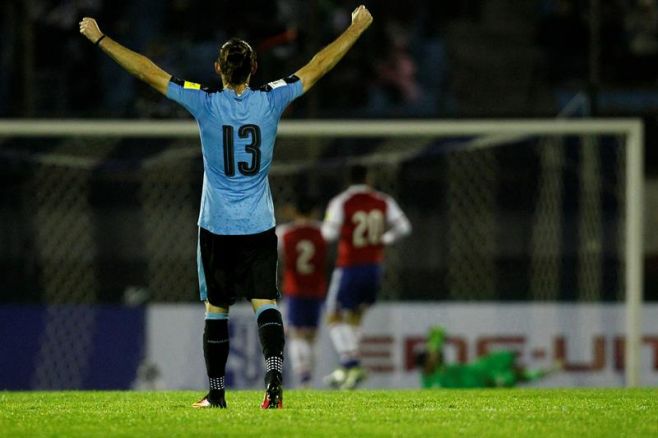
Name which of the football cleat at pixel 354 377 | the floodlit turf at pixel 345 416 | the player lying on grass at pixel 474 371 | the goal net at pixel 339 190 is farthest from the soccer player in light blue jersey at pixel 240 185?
the goal net at pixel 339 190

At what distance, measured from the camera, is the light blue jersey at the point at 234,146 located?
711cm

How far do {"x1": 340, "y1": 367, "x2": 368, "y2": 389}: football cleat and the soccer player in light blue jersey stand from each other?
6.21 metres

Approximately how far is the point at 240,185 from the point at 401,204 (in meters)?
10.5

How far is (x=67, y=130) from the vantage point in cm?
1274

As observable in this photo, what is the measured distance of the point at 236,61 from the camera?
6.99 m

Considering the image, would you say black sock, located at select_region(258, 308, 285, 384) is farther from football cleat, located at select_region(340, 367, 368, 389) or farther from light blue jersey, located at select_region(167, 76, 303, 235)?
football cleat, located at select_region(340, 367, 368, 389)

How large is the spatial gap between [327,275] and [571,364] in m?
3.35

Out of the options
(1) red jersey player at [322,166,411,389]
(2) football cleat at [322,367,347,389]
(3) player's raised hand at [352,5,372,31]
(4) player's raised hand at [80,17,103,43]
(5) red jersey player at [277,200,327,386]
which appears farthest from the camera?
(5) red jersey player at [277,200,327,386]

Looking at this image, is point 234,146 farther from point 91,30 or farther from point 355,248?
point 355,248

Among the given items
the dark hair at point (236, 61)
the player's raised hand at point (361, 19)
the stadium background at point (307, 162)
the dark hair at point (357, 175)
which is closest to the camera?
the dark hair at point (236, 61)

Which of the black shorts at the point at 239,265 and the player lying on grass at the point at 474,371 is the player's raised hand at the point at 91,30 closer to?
the black shorts at the point at 239,265

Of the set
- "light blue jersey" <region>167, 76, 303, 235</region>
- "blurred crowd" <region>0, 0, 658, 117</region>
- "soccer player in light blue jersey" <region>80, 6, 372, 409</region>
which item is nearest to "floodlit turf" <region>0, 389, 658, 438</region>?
"soccer player in light blue jersey" <region>80, 6, 372, 409</region>

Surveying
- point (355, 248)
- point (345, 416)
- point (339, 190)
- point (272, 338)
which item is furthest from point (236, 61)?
point (339, 190)

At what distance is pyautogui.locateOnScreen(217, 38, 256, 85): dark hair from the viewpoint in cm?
697
